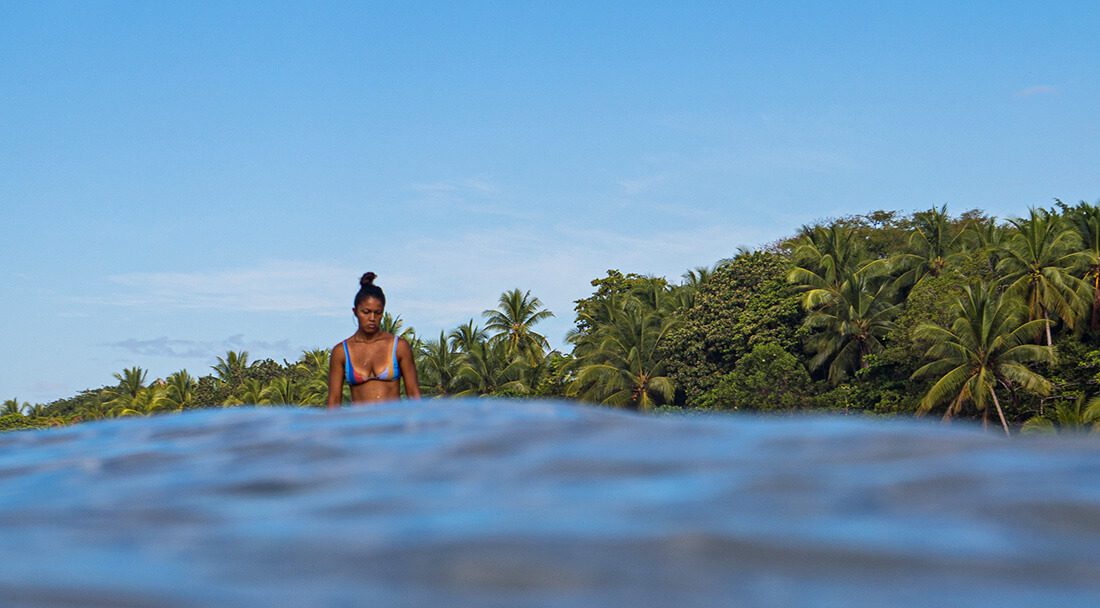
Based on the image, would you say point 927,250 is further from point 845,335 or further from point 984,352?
point 984,352

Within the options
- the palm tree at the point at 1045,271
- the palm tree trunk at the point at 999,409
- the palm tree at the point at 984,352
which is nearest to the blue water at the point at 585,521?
the palm tree at the point at 984,352

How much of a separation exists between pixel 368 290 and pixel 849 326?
119 feet

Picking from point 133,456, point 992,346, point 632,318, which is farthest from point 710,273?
point 133,456

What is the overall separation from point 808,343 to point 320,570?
41.3m

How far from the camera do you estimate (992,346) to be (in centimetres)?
3256

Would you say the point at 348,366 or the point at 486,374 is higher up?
the point at 486,374

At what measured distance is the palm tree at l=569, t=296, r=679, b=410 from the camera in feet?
141

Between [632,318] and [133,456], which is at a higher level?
[632,318]

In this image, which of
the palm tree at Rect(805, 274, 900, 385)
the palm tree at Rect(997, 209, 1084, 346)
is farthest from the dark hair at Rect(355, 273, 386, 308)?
the palm tree at Rect(805, 274, 900, 385)

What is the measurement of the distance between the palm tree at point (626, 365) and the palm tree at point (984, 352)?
452 inches

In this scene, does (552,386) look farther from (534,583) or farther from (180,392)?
(534,583)

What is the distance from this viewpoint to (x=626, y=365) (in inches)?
1729

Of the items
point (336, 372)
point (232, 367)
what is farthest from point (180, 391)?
point (336, 372)

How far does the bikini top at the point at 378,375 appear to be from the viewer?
6.28m
